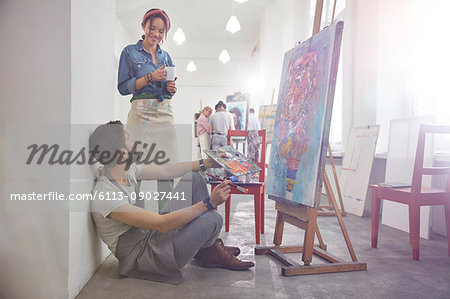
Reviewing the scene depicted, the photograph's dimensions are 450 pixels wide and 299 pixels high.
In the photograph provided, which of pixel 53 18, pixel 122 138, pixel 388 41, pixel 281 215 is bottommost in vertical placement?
pixel 281 215

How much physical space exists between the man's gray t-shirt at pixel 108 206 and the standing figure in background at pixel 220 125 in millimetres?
4192

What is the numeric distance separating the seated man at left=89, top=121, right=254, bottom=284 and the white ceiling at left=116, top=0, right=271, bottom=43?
6.94 meters

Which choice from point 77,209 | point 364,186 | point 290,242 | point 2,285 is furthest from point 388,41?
point 2,285

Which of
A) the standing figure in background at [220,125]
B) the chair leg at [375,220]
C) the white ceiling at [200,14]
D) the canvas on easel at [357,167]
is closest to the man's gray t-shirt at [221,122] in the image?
the standing figure in background at [220,125]

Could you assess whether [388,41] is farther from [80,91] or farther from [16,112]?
[16,112]

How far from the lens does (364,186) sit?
333 centimetres

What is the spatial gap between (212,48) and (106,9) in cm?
988

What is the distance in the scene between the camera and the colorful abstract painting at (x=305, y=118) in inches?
70.9

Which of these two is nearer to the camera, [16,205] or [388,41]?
[16,205]

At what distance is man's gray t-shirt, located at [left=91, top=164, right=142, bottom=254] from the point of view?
5.54 feet

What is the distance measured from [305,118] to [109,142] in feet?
3.46

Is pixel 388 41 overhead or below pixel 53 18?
overhead

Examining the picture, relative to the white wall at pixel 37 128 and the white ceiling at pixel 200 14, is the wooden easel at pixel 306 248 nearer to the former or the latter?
the white wall at pixel 37 128

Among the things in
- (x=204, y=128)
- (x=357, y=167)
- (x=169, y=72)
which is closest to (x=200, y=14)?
(x=204, y=128)
